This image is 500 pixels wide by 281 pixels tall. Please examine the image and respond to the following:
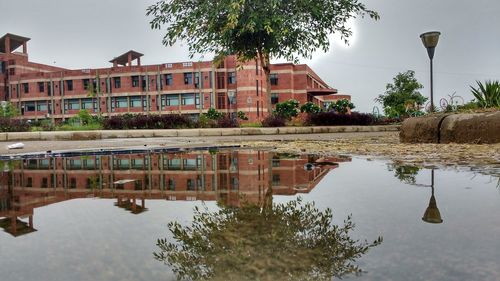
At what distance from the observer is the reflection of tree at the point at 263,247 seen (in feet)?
3.54

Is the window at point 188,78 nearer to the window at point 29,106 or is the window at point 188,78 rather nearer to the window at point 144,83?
the window at point 144,83

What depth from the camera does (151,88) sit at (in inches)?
2014

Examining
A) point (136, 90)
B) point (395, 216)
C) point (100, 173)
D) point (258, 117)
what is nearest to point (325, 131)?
point (100, 173)

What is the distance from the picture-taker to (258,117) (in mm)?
47281

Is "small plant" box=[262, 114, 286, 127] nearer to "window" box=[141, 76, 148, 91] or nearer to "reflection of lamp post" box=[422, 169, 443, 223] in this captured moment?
"reflection of lamp post" box=[422, 169, 443, 223]

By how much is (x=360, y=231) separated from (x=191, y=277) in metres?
0.76

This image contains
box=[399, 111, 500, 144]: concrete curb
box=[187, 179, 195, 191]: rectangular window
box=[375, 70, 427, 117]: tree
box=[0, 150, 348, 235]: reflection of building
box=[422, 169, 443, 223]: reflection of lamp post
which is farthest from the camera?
box=[375, 70, 427, 117]: tree

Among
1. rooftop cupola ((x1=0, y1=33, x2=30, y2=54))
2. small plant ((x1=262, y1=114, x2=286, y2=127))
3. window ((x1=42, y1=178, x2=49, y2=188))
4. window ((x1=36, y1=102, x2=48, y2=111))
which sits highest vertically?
rooftop cupola ((x1=0, y1=33, x2=30, y2=54))

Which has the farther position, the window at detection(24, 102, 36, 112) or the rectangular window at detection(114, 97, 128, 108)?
the window at detection(24, 102, 36, 112)

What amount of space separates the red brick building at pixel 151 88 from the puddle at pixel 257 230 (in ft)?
142

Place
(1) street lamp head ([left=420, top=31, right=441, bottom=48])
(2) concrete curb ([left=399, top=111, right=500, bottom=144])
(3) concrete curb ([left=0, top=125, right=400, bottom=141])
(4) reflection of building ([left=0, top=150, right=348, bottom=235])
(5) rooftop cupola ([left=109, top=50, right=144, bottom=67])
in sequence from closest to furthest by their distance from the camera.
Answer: (4) reflection of building ([left=0, top=150, right=348, bottom=235]), (2) concrete curb ([left=399, top=111, right=500, bottom=144]), (1) street lamp head ([left=420, top=31, right=441, bottom=48]), (3) concrete curb ([left=0, top=125, right=400, bottom=141]), (5) rooftop cupola ([left=109, top=50, right=144, bottom=67])

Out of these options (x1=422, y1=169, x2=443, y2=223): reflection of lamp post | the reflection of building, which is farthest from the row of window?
(x1=422, y1=169, x2=443, y2=223): reflection of lamp post

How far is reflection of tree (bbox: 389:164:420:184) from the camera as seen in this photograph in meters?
2.82

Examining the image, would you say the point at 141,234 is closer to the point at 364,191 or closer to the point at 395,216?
the point at 395,216
